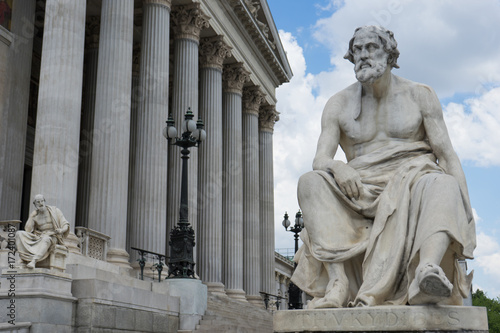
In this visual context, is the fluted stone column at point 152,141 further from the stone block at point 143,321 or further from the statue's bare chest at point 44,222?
the statue's bare chest at point 44,222

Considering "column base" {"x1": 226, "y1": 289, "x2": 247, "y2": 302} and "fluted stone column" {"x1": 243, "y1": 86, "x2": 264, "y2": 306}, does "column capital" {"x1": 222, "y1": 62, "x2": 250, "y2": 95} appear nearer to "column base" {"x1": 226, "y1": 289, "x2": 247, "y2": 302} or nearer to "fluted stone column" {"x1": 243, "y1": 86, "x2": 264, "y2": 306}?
"fluted stone column" {"x1": 243, "y1": 86, "x2": 264, "y2": 306}

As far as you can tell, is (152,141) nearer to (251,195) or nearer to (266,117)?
(251,195)

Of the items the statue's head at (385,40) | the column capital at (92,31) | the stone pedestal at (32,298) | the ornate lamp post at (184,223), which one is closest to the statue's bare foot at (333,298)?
the statue's head at (385,40)

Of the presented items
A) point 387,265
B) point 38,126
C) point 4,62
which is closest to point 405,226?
point 387,265

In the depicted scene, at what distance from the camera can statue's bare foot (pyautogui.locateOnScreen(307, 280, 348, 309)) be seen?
204 inches

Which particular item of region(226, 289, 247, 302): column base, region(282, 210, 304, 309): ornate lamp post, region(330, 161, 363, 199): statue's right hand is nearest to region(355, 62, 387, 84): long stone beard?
region(330, 161, 363, 199): statue's right hand

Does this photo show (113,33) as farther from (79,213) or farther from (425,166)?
(425,166)

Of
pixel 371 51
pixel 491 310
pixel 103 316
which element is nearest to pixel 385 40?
pixel 371 51

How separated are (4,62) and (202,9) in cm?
995

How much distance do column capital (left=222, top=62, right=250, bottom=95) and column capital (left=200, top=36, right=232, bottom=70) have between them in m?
2.81

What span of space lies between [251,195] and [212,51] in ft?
29.4

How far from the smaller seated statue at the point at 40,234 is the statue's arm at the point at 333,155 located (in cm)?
847

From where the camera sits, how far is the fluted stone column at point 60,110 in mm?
17250

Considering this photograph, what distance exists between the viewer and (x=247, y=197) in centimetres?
3641
